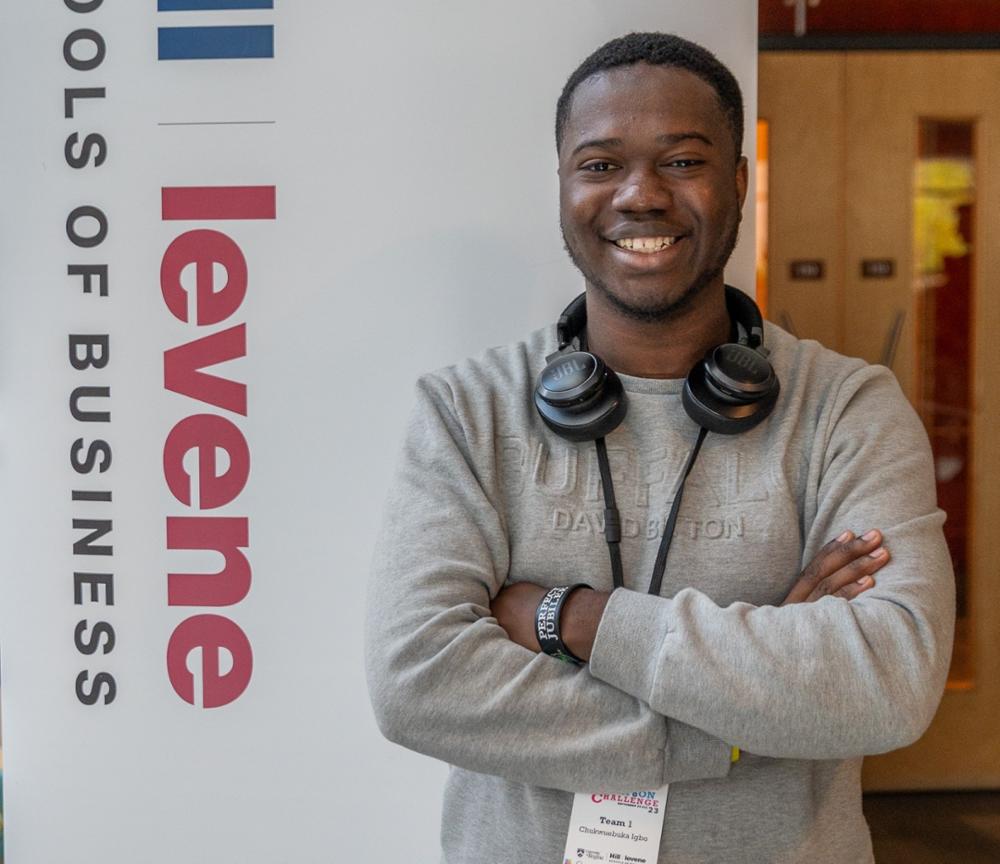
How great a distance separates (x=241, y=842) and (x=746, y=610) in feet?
3.94

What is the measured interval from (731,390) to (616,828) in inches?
23.8

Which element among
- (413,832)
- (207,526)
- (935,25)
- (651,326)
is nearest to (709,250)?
(651,326)

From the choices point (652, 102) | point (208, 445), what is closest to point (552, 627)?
point (652, 102)

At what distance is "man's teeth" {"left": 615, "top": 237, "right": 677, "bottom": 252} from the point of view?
155cm

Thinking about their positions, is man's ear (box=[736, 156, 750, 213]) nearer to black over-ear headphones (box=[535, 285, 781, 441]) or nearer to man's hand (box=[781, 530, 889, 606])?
black over-ear headphones (box=[535, 285, 781, 441])

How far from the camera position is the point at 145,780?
6.88ft

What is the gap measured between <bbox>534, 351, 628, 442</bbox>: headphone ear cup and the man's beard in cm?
10

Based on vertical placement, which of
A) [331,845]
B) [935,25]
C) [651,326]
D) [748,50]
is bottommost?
[331,845]

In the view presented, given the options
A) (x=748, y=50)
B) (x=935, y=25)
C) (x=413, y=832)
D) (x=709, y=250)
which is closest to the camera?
(x=709, y=250)

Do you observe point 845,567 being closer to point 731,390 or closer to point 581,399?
point 731,390

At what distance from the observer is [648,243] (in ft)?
5.09

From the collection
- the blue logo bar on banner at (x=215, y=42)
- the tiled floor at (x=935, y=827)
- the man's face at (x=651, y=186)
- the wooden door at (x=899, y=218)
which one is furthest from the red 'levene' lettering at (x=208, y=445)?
the tiled floor at (x=935, y=827)

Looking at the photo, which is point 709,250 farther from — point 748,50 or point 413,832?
point 413,832

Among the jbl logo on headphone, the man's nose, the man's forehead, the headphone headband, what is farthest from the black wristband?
the man's forehead
